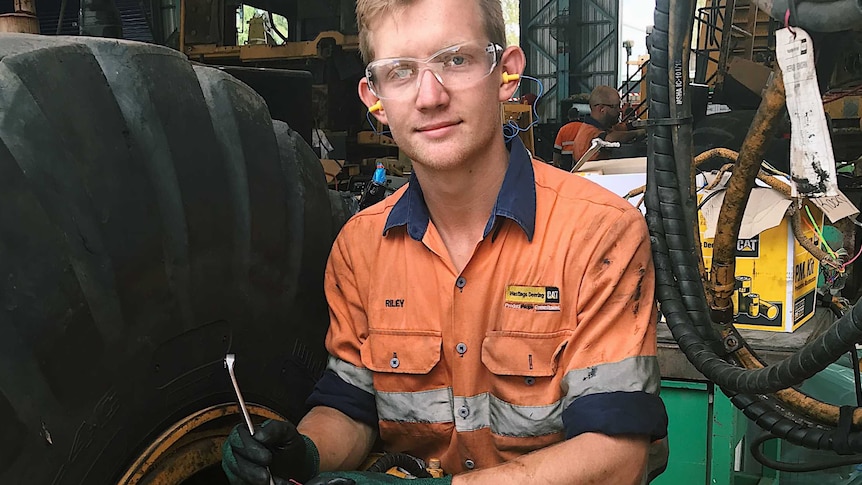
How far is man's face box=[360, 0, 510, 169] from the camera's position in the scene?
124 cm

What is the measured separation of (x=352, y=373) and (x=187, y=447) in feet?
1.24

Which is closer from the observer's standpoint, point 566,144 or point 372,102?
point 372,102

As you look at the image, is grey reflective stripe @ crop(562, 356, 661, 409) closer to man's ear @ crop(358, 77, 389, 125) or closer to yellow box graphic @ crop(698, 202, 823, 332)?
man's ear @ crop(358, 77, 389, 125)

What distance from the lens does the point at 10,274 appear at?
0.81 meters

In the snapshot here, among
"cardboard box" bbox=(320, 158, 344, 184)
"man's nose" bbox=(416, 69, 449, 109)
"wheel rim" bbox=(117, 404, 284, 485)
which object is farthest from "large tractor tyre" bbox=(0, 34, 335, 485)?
"cardboard box" bbox=(320, 158, 344, 184)

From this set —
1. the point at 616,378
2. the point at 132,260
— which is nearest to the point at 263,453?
the point at 132,260

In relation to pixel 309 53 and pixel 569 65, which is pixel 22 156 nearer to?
pixel 309 53

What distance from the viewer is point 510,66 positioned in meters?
1.36

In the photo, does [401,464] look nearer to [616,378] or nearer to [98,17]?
[616,378]

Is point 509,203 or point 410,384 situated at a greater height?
point 509,203

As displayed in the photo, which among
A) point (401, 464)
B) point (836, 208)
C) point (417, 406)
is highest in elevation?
point (836, 208)

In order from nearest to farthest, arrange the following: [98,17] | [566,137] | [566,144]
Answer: [98,17] → [566,144] → [566,137]

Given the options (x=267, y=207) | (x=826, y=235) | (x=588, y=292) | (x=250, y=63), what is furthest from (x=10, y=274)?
(x=250, y=63)

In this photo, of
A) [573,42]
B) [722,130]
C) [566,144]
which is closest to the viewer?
[722,130]
